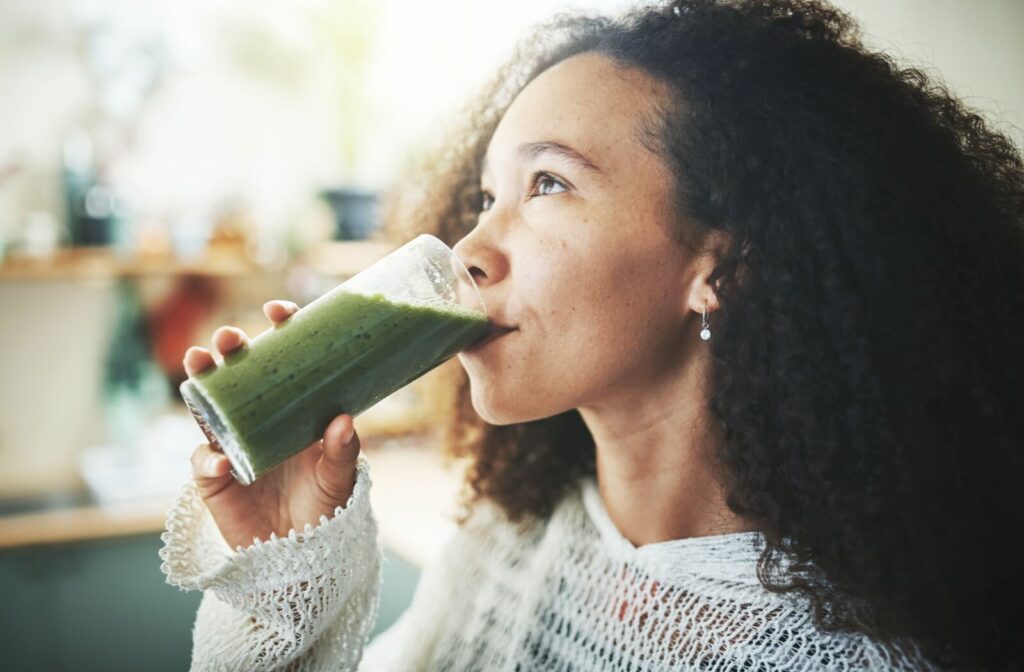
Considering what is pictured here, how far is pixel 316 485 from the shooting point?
1.09 m

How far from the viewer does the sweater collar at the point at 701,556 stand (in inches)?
41.1

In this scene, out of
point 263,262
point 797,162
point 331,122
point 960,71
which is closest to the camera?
point 797,162

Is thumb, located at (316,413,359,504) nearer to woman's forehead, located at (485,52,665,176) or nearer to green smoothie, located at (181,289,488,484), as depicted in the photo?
green smoothie, located at (181,289,488,484)

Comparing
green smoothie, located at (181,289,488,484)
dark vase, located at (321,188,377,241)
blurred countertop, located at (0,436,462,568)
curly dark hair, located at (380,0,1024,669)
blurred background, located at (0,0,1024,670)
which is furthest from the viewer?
dark vase, located at (321,188,377,241)

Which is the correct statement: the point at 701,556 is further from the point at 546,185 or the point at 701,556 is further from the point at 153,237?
the point at 153,237

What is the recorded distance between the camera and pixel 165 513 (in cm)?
243

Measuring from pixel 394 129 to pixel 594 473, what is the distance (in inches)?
84.1

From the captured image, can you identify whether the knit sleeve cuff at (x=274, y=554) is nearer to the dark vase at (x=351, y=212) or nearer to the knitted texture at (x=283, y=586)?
the knitted texture at (x=283, y=586)

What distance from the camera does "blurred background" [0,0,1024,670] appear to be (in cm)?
230

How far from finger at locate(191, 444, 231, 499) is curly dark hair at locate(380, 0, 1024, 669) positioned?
0.63 meters

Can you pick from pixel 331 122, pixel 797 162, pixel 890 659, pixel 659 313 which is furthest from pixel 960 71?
pixel 331 122

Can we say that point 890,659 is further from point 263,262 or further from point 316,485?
point 263,262

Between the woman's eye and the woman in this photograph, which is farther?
the woman's eye

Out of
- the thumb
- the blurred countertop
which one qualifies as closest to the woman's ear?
the thumb
